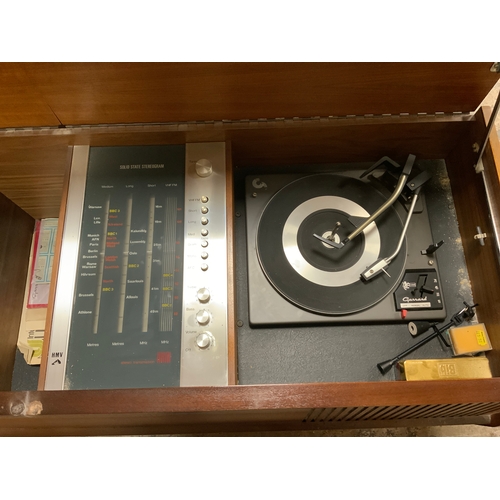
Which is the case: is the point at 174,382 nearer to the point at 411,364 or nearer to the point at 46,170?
the point at 411,364

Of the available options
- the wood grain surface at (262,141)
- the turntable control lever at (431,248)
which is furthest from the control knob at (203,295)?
the turntable control lever at (431,248)

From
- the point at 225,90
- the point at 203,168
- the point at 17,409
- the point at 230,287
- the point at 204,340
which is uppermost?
the point at 225,90

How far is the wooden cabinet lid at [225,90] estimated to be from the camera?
91 centimetres

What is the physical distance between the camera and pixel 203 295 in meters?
0.90

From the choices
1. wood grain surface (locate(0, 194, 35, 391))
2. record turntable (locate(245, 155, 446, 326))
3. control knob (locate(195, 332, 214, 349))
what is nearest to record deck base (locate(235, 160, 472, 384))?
record turntable (locate(245, 155, 446, 326))

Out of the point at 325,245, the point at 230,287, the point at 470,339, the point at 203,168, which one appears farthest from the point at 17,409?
the point at 470,339

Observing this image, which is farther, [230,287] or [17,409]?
[230,287]

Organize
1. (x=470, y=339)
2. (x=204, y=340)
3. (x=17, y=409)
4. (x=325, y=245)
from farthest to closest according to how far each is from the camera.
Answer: (x=325, y=245), (x=470, y=339), (x=204, y=340), (x=17, y=409)

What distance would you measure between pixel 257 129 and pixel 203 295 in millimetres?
426

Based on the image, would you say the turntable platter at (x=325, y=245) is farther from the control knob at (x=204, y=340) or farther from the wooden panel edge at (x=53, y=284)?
the wooden panel edge at (x=53, y=284)

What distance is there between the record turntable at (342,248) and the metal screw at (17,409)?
49 centimetres

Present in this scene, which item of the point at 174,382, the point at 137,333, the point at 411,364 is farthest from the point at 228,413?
the point at 411,364

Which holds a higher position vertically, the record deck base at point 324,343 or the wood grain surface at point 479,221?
the wood grain surface at point 479,221

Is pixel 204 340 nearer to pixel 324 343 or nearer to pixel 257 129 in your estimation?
pixel 324 343
